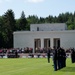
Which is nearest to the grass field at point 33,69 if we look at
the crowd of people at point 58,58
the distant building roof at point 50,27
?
the crowd of people at point 58,58

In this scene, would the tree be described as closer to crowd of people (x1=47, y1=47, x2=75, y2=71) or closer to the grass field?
the grass field

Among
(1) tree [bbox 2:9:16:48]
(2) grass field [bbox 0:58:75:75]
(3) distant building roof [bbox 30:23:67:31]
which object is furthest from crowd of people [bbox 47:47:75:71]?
(1) tree [bbox 2:9:16:48]

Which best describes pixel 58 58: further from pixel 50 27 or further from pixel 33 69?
pixel 50 27

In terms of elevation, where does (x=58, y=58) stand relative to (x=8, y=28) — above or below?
below

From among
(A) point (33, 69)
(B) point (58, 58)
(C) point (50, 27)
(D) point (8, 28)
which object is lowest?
(A) point (33, 69)

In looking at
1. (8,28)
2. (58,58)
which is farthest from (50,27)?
(58,58)

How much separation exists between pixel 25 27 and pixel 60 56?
96.9m

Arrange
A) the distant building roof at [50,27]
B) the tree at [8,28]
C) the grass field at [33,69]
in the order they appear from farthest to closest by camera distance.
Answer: the tree at [8,28] < the distant building roof at [50,27] < the grass field at [33,69]

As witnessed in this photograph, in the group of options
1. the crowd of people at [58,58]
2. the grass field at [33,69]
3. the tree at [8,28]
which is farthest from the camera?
the tree at [8,28]

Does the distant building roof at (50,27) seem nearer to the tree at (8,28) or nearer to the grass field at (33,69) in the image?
the tree at (8,28)

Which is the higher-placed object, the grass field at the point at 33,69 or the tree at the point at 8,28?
the tree at the point at 8,28

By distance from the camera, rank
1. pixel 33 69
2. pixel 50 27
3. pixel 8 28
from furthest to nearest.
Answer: pixel 8 28, pixel 50 27, pixel 33 69

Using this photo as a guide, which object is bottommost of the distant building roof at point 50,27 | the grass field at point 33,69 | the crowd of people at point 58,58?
the grass field at point 33,69

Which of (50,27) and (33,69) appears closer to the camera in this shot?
(33,69)
